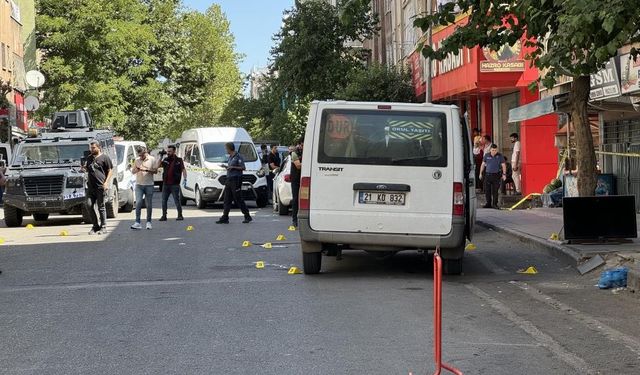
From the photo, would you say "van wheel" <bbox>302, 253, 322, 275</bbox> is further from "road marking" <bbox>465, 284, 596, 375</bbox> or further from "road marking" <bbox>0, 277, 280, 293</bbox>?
"road marking" <bbox>465, 284, 596, 375</bbox>

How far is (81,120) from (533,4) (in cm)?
2739

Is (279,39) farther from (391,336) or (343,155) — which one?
(391,336)

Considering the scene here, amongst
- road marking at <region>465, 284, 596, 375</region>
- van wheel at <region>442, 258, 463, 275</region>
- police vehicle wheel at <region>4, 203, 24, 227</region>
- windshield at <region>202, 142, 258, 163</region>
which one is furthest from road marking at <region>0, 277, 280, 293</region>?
windshield at <region>202, 142, 258, 163</region>

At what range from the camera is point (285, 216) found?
1048 inches

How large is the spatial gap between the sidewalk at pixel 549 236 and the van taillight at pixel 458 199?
6.60 ft

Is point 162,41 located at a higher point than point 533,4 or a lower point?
higher

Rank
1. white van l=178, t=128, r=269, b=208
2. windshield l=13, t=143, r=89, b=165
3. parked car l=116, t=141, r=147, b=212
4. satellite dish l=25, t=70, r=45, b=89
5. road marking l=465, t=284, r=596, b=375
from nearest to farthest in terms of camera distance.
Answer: road marking l=465, t=284, r=596, b=375 → windshield l=13, t=143, r=89, b=165 → parked car l=116, t=141, r=147, b=212 → white van l=178, t=128, r=269, b=208 → satellite dish l=25, t=70, r=45, b=89

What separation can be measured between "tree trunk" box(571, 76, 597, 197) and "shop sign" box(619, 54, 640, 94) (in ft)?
13.7

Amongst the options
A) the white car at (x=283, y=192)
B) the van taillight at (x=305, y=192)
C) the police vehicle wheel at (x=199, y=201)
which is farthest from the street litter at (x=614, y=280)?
the police vehicle wheel at (x=199, y=201)

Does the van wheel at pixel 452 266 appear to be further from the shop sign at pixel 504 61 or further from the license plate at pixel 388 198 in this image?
the shop sign at pixel 504 61

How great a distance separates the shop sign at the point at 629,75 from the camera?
20547 mm

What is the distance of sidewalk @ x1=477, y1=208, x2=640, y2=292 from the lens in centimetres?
1383

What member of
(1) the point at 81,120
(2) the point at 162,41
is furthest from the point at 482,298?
(2) the point at 162,41

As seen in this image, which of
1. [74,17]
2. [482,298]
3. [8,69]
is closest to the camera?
[482,298]
